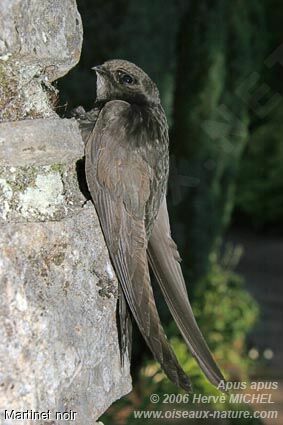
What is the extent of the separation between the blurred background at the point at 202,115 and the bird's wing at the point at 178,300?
2.58 meters

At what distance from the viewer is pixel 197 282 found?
23.5 ft

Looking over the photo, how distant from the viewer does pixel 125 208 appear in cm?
188

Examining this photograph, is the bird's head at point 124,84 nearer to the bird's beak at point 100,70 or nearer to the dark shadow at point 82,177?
the bird's beak at point 100,70

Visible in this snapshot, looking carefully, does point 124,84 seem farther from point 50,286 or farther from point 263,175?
point 263,175

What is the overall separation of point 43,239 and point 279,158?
12.2 metres

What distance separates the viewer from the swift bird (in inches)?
70.2

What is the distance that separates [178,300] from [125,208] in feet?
0.82

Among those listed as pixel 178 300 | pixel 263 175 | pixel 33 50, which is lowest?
pixel 263 175

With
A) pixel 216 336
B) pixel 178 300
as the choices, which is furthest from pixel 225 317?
pixel 178 300

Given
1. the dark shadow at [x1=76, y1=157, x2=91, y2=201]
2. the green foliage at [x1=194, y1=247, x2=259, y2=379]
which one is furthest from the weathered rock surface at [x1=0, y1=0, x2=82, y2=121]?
the green foliage at [x1=194, y1=247, x2=259, y2=379]

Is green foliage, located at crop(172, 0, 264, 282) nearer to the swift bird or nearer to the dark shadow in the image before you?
the swift bird

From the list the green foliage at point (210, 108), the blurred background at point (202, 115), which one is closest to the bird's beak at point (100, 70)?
the blurred background at point (202, 115)

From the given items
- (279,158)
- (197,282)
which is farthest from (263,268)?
(197,282)

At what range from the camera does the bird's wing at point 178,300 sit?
193 cm
